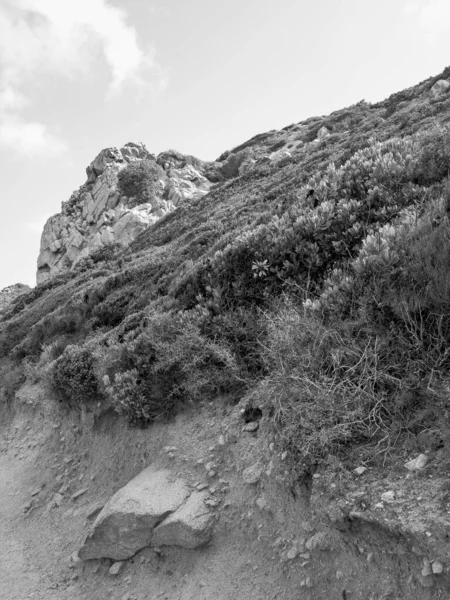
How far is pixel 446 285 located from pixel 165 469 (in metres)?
3.90

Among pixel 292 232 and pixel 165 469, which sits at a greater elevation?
pixel 292 232

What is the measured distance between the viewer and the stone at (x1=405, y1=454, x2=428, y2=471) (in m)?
3.43

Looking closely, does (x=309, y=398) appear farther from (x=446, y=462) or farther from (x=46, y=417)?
(x=46, y=417)

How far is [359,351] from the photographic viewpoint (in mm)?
4336

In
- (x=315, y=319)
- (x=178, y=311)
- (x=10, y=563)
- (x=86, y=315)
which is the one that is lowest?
(x=10, y=563)

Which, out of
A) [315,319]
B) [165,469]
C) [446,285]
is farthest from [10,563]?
[446,285]

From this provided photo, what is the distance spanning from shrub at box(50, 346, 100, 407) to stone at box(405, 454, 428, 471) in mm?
5654

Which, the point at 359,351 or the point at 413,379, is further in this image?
the point at 359,351

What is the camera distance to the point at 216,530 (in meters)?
4.58

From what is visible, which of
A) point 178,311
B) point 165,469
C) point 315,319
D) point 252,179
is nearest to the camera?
point 315,319

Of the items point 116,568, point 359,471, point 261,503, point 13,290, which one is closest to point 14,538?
point 116,568

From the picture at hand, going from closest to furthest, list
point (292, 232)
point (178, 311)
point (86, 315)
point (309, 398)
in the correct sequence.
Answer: point (309, 398)
point (292, 232)
point (178, 311)
point (86, 315)

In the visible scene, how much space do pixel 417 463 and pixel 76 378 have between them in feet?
21.2

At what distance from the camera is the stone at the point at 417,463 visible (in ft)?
11.3
